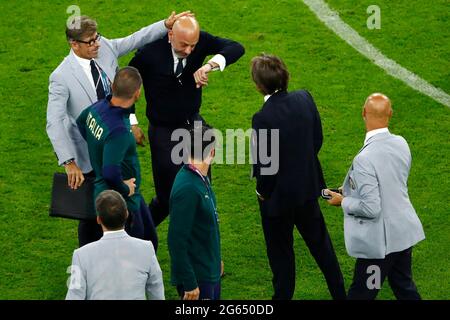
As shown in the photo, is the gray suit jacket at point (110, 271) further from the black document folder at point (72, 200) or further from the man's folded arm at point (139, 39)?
the man's folded arm at point (139, 39)

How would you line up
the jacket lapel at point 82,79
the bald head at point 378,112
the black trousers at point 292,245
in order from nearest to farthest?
1. the bald head at point 378,112
2. the black trousers at point 292,245
3. the jacket lapel at point 82,79

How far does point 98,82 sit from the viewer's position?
29.0 ft

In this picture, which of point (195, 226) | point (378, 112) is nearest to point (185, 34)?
point (378, 112)

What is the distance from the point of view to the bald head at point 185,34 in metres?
8.95

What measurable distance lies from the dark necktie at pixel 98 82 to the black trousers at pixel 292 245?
1.55 metres

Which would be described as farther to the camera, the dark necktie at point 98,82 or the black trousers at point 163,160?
the black trousers at point 163,160

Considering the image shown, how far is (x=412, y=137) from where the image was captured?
37.0ft

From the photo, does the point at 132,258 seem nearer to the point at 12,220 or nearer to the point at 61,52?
the point at 12,220

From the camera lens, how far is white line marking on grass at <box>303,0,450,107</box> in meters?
12.1

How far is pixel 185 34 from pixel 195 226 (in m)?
1.98

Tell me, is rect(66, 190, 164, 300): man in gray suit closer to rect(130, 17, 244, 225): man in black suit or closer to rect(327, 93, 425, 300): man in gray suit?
rect(327, 93, 425, 300): man in gray suit

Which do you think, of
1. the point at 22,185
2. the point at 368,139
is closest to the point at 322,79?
the point at 22,185

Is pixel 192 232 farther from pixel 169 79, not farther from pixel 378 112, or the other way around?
pixel 169 79

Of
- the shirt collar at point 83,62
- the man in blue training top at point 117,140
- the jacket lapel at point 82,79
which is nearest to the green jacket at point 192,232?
the man in blue training top at point 117,140
